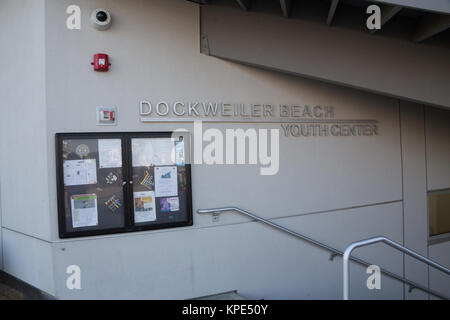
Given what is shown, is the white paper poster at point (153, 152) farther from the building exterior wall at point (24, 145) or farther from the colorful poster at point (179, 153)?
the building exterior wall at point (24, 145)

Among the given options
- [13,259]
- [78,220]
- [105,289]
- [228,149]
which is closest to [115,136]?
[78,220]

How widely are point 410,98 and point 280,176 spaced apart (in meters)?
1.79

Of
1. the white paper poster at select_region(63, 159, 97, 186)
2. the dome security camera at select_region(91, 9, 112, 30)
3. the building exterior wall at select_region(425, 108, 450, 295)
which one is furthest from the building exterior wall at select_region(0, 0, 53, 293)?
the building exterior wall at select_region(425, 108, 450, 295)

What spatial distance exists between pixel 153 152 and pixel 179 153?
0.29 metres

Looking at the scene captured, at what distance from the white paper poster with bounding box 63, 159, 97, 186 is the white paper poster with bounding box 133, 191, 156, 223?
0.49 m

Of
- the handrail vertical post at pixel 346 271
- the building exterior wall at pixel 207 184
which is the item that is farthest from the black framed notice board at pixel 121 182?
the handrail vertical post at pixel 346 271

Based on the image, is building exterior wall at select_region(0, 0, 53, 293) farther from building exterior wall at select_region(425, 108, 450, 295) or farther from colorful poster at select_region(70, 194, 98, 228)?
building exterior wall at select_region(425, 108, 450, 295)

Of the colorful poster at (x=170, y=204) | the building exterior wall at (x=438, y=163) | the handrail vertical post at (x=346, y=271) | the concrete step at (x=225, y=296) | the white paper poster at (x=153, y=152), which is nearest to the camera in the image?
the handrail vertical post at (x=346, y=271)

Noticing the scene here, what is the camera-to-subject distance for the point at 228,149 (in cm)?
408

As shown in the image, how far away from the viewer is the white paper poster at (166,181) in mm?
3764

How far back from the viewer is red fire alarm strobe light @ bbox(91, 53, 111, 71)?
344 cm

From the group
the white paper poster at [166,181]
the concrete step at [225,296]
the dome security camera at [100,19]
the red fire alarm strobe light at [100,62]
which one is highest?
the dome security camera at [100,19]

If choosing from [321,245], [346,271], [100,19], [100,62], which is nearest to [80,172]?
[100,62]

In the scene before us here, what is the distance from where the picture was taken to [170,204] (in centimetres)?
381
